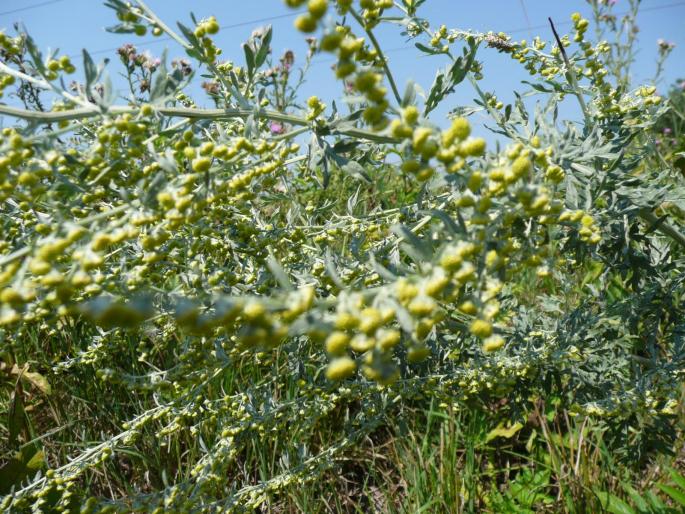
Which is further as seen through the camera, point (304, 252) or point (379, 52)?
point (304, 252)

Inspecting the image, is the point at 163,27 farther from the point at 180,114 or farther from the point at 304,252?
the point at 304,252

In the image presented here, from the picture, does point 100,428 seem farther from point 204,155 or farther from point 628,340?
point 628,340

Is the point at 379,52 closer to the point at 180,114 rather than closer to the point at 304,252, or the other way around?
the point at 180,114

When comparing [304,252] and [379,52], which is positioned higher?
[379,52]

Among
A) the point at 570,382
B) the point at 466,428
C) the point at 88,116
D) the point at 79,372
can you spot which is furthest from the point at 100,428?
the point at 570,382

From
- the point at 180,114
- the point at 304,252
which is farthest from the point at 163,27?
the point at 304,252

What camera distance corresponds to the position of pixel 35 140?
1123 millimetres

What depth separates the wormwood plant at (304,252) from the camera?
0.92 meters

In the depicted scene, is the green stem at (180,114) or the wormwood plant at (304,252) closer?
the wormwood plant at (304,252)

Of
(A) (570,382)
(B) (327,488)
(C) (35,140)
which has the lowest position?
(B) (327,488)

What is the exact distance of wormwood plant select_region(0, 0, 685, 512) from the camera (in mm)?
923

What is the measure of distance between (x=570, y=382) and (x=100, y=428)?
7.08ft

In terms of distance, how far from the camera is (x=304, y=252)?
200 cm

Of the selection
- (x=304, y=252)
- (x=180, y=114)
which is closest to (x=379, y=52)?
(x=180, y=114)
